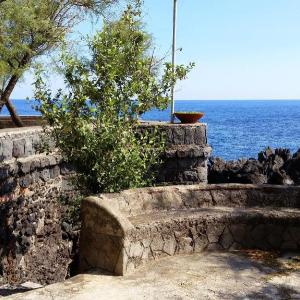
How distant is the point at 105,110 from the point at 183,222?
8.03 ft

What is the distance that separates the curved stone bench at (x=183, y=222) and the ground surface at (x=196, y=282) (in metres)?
0.28

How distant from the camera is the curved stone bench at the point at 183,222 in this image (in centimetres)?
682

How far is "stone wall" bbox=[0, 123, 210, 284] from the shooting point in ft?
36.7

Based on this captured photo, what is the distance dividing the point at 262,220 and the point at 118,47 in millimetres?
3681

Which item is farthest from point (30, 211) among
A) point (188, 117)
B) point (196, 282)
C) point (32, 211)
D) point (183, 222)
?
point (196, 282)

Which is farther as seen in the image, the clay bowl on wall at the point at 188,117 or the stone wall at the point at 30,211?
the clay bowl on wall at the point at 188,117

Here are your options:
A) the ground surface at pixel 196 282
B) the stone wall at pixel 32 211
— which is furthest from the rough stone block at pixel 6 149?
the ground surface at pixel 196 282

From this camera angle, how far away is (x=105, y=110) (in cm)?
888

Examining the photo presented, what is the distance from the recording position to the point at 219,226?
7.71 metres

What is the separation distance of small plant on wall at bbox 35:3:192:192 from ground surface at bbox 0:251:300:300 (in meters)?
2.12

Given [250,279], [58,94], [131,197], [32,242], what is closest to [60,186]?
[32,242]

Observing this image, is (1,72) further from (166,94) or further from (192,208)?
(192,208)

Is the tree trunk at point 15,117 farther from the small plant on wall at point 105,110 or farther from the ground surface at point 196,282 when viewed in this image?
the ground surface at point 196,282

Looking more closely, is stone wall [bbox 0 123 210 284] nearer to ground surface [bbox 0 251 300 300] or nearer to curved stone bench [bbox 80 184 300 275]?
curved stone bench [bbox 80 184 300 275]
